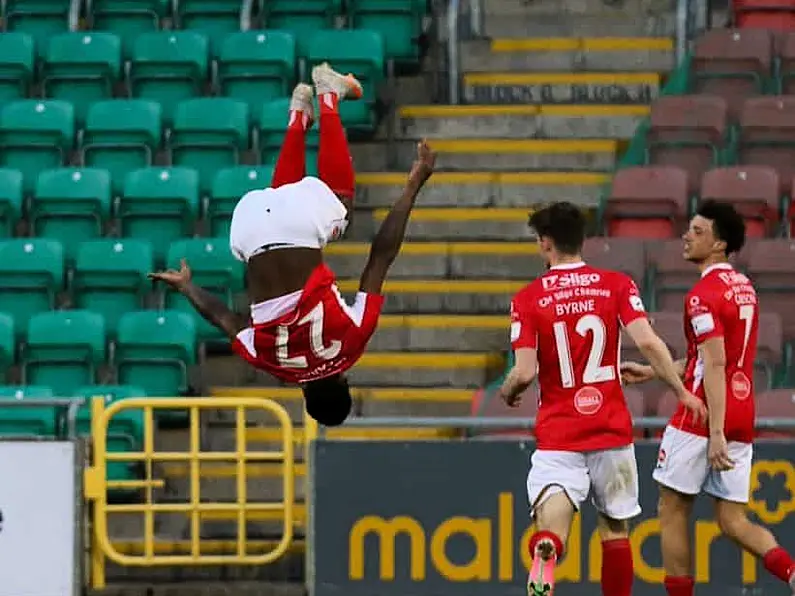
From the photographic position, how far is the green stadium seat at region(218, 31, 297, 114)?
15.4 m

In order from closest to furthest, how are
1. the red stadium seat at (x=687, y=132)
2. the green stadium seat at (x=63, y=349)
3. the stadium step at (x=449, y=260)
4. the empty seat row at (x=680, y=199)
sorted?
the green stadium seat at (x=63, y=349)
the empty seat row at (x=680, y=199)
the stadium step at (x=449, y=260)
the red stadium seat at (x=687, y=132)

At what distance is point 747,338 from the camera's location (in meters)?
9.96

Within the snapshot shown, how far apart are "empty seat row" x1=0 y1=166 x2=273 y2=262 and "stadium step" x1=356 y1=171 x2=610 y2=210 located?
900mm

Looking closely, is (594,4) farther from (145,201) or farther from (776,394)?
(776,394)

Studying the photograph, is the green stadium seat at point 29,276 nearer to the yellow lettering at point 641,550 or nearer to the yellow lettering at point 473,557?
the yellow lettering at point 473,557

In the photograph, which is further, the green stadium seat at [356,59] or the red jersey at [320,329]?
the green stadium seat at [356,59]

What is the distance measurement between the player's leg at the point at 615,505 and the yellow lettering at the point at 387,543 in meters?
2.27

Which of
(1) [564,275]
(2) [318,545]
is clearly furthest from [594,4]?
(1) [564,275]

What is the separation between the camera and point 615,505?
9.32m

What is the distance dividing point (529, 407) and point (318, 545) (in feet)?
4.84

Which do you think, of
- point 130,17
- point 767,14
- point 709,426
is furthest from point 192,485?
point 767,14

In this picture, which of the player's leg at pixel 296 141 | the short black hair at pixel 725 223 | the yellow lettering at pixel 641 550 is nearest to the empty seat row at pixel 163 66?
the yellow lettering at pixel 641 550

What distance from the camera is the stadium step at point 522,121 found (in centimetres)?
1523

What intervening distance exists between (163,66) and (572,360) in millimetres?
7191
